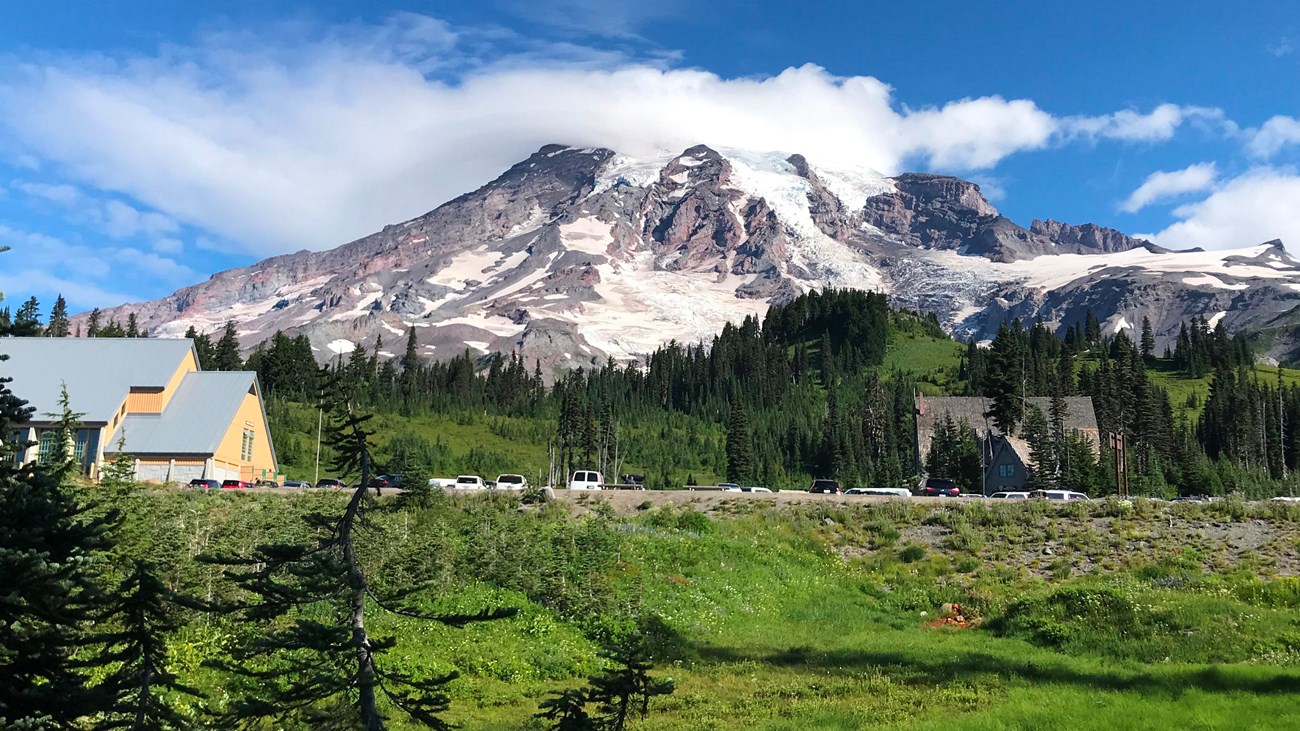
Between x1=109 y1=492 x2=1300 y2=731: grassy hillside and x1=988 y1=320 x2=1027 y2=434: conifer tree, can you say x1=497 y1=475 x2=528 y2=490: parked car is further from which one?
x1=988 y1=320 x2=1027 y2=434: conifer tree

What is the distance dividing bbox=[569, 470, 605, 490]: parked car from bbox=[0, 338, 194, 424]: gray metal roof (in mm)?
31394

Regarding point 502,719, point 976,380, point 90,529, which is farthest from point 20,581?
point 976,380

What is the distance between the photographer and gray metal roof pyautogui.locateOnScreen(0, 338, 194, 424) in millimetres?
63875

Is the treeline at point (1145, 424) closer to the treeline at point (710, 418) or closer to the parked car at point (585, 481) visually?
the treeline at point (710, 418)

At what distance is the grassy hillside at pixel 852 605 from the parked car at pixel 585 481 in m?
19.2

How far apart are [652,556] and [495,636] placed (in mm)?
11314

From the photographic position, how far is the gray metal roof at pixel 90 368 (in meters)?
63.9

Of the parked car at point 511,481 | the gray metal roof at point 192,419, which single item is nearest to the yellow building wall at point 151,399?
the gray metal roof at point 192,419

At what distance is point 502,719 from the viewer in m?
18.2

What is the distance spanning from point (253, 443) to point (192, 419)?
6.62 metres

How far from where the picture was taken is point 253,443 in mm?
74875

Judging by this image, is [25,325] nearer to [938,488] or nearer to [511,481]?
[511,481]

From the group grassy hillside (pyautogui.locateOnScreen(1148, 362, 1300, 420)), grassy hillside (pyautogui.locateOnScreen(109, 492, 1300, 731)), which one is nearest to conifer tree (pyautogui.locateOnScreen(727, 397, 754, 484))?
grassy hillside (pyautogui.locateOnScreen(109, 492, 1300, 731))

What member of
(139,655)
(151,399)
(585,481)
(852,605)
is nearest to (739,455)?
(585,481)
